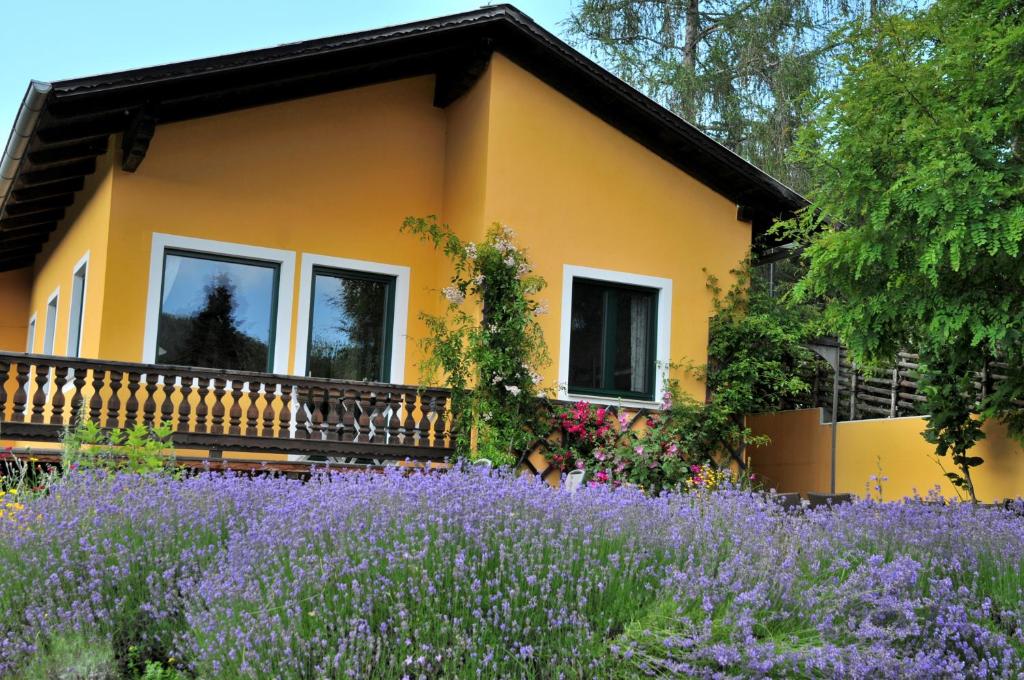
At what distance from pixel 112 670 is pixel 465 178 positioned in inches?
301

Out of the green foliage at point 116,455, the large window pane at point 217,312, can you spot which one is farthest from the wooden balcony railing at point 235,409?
the green foliage at point 116,455

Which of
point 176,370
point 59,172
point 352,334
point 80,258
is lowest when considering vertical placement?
point 176,370

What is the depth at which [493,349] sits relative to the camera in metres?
9.95

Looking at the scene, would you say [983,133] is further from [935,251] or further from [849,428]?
[849,428]

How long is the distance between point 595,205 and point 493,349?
2101 millimetres

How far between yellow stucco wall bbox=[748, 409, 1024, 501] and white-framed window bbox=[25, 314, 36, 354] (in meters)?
10.5

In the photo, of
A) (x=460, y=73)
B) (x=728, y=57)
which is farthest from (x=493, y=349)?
(x=728, y=57)

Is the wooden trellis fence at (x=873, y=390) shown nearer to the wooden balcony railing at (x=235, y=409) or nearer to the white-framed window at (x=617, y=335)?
the white-framed window at (x=617, y=335)

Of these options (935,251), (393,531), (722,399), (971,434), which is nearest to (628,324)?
(722,399)

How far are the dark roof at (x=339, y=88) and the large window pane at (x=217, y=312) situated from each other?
3.98 feet

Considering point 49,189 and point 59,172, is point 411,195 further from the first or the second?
point 49,189

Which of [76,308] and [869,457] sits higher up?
[76,308]

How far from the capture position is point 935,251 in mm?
5855

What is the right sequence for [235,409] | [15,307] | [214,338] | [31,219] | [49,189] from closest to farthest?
[235,409]
[214,338]
[49,189]
[31,219]
[15,307]
